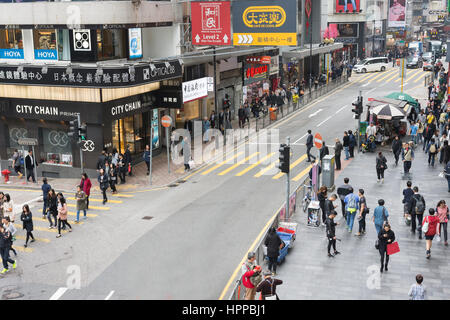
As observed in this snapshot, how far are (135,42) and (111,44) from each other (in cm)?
177

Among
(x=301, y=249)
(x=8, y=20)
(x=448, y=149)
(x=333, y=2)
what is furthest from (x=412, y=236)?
(x=333, y=2)

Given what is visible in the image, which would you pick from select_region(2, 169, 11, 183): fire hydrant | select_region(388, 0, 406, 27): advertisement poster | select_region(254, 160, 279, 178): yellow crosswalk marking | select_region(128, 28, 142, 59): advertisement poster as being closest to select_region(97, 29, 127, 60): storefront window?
select_region(128, 28, 142, 59): advertisement poster

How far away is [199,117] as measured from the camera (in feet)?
124

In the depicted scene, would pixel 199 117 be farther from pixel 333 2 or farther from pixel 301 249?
pixel 333 2

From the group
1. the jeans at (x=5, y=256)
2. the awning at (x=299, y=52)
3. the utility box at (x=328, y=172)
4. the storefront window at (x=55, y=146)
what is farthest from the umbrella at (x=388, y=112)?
the awning at (x=299, y=52)

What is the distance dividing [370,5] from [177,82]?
66.3 meters

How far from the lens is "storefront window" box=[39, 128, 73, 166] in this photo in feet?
95.1

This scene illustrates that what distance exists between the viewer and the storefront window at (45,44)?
94.5 feet

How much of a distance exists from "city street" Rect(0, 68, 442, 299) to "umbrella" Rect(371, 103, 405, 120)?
3.15 metres

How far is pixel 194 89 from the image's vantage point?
1282 inches

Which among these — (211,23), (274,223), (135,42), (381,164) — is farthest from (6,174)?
(381,164)

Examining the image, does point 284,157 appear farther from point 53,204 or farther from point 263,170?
point 263,170

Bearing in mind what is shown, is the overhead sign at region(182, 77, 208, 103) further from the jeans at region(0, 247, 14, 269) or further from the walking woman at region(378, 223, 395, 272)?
the walking woman at region(378, 223, 395, 272)

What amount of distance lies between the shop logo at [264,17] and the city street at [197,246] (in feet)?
25.7
